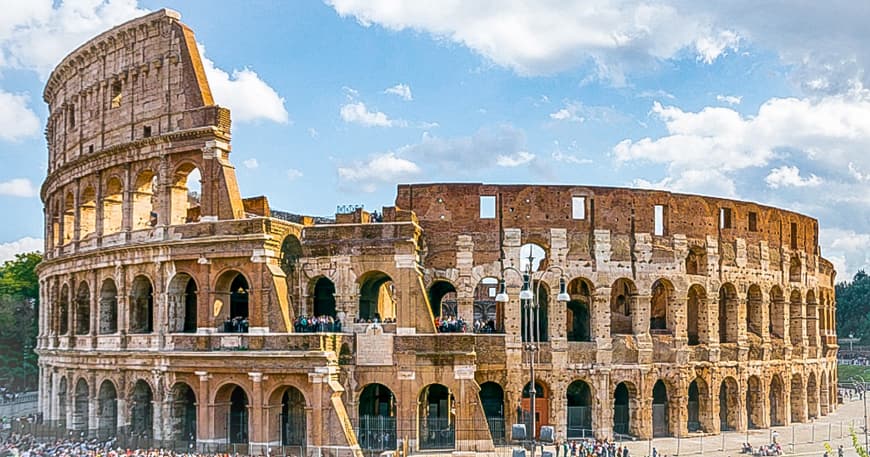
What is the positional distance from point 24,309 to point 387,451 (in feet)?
122

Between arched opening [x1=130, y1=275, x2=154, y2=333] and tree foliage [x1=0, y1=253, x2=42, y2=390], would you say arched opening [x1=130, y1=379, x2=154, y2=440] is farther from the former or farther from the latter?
tree foliage [x1=0, y1=253, x2=42, y2=390]

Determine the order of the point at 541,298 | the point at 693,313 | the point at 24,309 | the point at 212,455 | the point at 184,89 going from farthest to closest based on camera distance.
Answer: the point at 24,309 < the point at 693,313 < the point at 541,298 < the point at 184,89 < the point at 212,455

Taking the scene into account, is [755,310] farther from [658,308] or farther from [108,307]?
[108,307]

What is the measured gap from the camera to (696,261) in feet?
131

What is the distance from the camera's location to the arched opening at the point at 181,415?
33.5 meters

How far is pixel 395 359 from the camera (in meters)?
32.3

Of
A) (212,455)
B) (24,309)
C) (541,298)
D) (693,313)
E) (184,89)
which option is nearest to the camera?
(212,455)

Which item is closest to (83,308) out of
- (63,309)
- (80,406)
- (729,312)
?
(63,309)

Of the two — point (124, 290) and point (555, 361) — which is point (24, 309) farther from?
point (555, 361)

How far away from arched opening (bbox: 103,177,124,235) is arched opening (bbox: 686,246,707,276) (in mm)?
25140

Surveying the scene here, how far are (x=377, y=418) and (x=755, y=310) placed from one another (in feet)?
66.3

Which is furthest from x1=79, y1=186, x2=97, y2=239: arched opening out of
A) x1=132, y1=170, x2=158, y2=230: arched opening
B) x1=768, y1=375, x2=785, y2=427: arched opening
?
x1=768, y1=375, x2=785, y2=427: arched opening

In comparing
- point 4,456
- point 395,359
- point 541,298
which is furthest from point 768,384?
point 4,456

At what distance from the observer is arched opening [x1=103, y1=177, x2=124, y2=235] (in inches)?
1470
